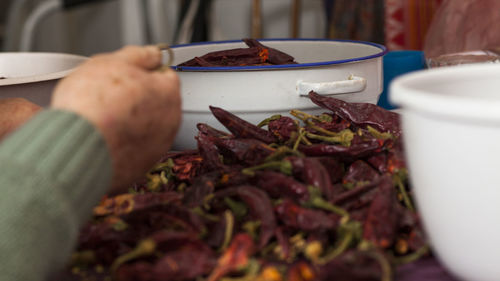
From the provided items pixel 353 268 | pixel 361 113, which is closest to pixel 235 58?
pixel 361 113

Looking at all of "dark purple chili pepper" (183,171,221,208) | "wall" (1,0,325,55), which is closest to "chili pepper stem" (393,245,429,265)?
"dark purple chili pepper" (183,171,221,208)

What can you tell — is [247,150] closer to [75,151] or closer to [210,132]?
[210,132]

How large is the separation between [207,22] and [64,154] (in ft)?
7.14

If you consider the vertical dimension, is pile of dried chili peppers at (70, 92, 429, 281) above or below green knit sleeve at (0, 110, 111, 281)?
below

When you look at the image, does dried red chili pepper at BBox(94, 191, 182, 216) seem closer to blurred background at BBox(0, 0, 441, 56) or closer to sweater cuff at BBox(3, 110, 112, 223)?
sweater cuff at BBox(3, 110, 112, 223)

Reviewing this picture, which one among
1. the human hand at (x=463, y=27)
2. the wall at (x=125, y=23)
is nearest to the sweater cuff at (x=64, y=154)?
the human hand at (x=463, y=27)

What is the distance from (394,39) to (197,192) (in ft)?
5.73

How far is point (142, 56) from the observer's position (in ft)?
1.98

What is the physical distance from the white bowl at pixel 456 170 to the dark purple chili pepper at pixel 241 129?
0.30 meters

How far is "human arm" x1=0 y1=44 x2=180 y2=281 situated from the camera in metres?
0.50

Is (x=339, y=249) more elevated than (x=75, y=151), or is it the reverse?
(x=75, y=151)

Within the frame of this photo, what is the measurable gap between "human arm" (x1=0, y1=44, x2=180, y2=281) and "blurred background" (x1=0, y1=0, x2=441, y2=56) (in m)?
1.77

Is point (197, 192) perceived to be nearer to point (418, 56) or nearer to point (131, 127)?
point (131, 127)

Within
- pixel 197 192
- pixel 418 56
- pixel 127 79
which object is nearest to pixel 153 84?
pixel 127 79
